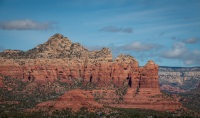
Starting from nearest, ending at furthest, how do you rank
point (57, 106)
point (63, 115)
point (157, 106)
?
point (63, 115), point (57, 106), point (157, 106)

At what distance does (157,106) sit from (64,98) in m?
46.4

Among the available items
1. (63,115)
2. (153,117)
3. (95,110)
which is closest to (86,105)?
(95,110)

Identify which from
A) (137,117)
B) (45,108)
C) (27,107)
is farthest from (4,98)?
(137,117)

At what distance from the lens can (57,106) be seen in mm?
168125

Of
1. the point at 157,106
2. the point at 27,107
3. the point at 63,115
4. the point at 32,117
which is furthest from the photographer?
the point at 157,106

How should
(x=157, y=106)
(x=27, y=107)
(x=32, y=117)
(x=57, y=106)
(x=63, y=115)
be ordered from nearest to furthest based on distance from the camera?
(x=32, y=117) < (x=63, y=115) < (x=57, y=106) < (x=27, y=107) < (x=157, y=106)

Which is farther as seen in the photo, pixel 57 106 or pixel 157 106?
pixel 157 106

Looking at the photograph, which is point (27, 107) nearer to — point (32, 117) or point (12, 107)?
point (12, 107)

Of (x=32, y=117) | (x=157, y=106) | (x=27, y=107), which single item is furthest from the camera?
(x=157, y=106)

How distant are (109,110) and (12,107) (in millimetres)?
36472

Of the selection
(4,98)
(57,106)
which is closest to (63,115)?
(57,106)

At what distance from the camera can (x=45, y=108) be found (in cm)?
16700

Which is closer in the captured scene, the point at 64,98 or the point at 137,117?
the point at 137,117

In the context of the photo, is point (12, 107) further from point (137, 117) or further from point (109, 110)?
point (137, 117)
